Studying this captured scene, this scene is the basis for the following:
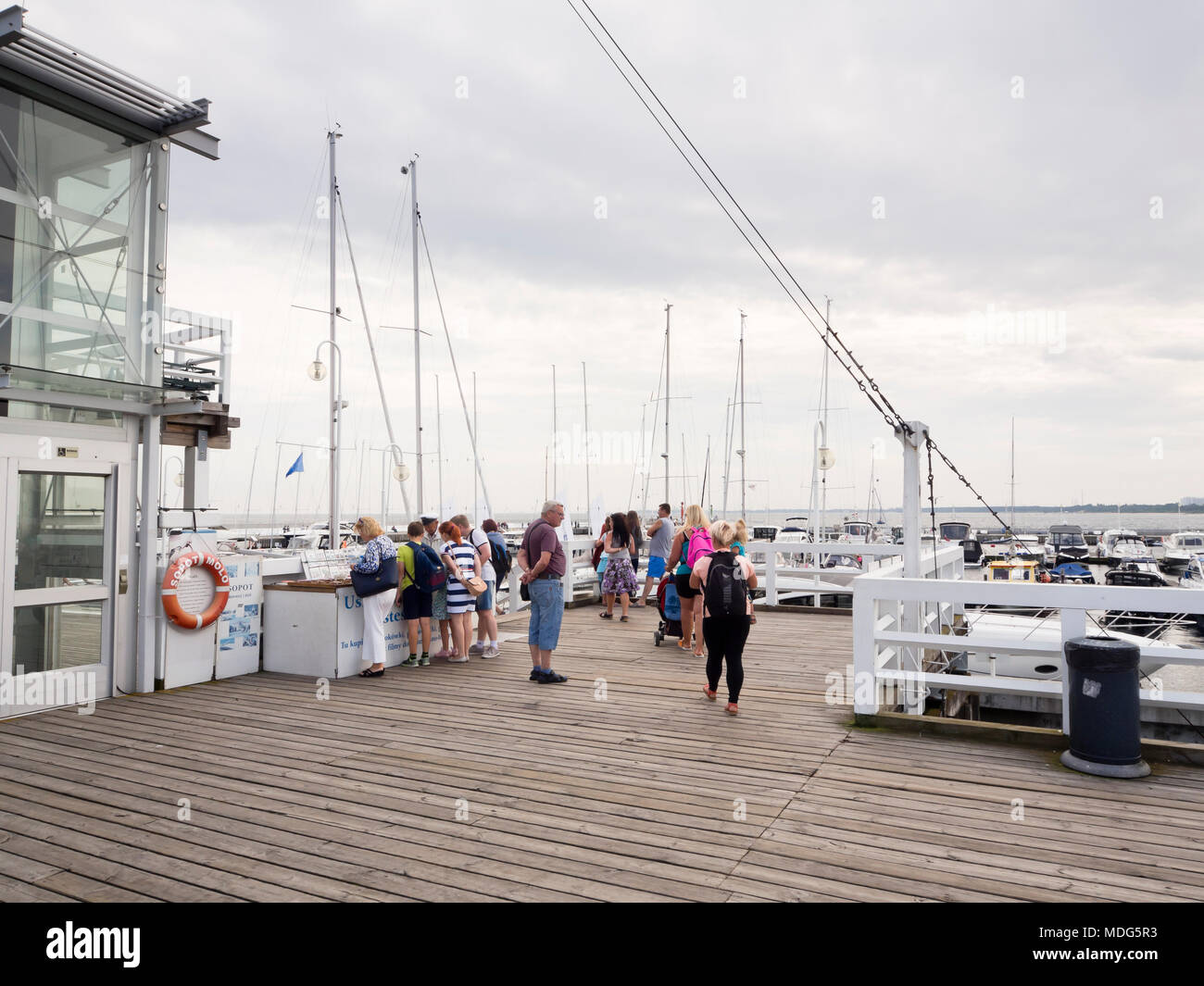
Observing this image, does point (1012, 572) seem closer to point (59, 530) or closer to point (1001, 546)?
point (59, 530)

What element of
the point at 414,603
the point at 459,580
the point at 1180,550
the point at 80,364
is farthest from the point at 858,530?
the point at 80,364

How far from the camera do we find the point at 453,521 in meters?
9.04

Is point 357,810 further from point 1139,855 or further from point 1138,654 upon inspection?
point 1138,654

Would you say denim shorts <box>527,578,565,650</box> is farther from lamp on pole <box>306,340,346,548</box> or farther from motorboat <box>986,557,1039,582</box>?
motorboat <box>986,557,1039,582</box>

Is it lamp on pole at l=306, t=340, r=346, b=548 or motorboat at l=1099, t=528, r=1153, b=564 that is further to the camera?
motorboat at l=1099, t=528, r=1153, b=564

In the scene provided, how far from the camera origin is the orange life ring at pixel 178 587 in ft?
24.6

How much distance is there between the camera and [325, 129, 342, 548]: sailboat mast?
16.4 meters

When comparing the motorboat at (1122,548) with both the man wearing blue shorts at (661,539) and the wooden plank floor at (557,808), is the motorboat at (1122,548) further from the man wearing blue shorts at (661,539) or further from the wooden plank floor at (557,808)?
the wooden plank floor at (557,808)

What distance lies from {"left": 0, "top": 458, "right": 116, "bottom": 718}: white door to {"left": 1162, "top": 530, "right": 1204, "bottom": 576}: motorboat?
51.6m

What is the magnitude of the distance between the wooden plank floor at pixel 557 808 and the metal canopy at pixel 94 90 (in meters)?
5.43

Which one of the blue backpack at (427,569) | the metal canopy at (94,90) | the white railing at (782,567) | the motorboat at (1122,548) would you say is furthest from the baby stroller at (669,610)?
Answer: the motorboat at (1122,548)

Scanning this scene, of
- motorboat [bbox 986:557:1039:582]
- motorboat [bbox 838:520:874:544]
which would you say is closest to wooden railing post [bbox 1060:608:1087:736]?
motorboat [bbox 986:557:1039:582]
